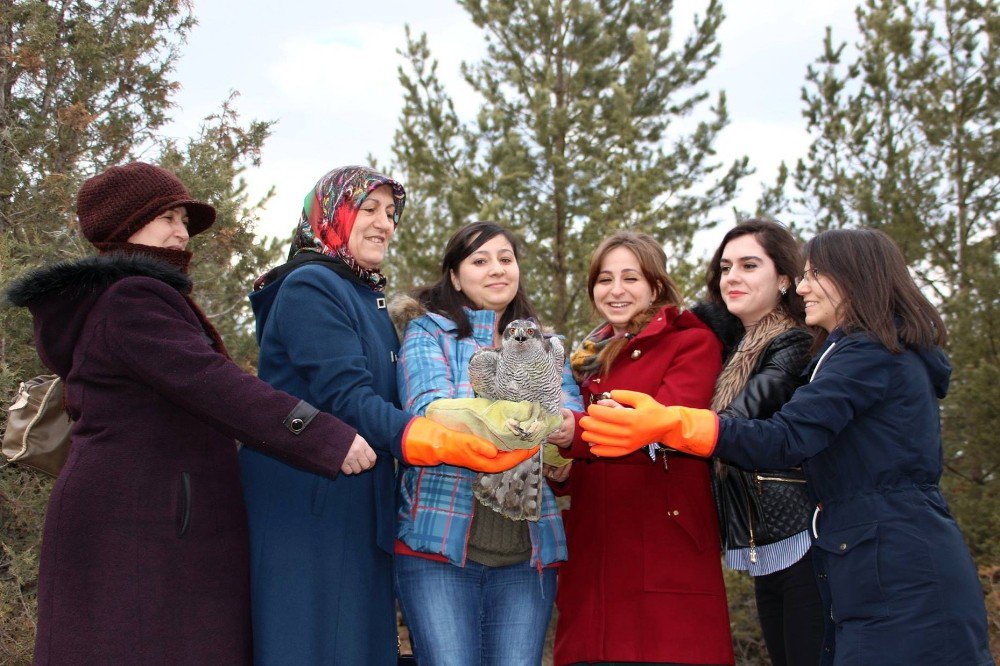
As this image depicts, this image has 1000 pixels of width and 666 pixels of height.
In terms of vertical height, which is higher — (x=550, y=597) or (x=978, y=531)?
(x=550, y=597)

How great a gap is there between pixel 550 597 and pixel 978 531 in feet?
19.7

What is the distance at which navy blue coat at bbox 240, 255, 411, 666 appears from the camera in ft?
9.37

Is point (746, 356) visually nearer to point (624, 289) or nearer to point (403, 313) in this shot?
point (624, 289)

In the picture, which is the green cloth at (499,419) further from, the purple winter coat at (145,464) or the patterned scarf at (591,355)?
the patterned scarf at (591,355)

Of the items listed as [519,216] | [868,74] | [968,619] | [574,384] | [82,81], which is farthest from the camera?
[868,74]

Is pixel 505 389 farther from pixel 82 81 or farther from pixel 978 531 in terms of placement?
pixel 978 531

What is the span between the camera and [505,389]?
291 cm

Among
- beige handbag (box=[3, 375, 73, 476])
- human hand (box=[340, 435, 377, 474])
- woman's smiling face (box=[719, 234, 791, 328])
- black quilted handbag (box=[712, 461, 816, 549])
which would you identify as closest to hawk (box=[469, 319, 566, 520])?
human hand (box=[340, 435, 377, 474])

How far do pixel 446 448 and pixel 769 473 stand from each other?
56.9 inches

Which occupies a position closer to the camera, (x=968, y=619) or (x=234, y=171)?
(x=968, y=619)

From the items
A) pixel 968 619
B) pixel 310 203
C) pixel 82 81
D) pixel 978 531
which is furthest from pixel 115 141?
pixel 978 531

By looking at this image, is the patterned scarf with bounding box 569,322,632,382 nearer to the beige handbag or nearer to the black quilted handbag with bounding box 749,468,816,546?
the black quilted handbag with bounding box 749,468,816,546

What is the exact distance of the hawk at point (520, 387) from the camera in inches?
113

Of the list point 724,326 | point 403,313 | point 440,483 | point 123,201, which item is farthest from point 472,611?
point 123,201
